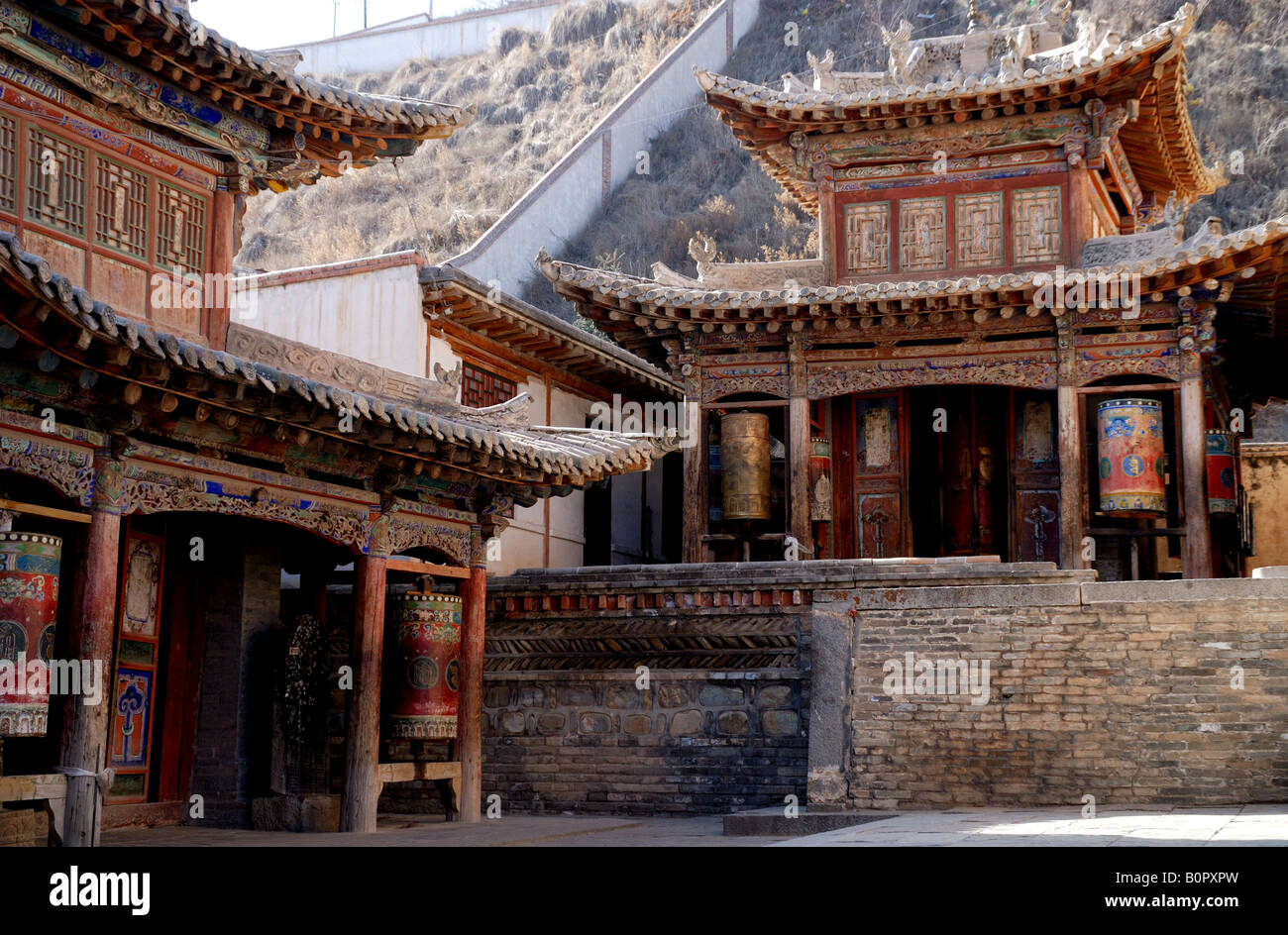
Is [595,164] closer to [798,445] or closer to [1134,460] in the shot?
[798,445]

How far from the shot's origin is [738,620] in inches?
523

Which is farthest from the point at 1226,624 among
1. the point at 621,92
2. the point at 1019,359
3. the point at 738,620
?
the point at 621,92

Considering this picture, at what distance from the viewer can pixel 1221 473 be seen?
1598 centimetres

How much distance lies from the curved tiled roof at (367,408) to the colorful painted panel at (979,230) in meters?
5.46

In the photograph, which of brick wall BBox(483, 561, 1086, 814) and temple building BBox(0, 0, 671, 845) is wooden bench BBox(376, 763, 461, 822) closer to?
temple building BBox(0, 0, 671, 845)

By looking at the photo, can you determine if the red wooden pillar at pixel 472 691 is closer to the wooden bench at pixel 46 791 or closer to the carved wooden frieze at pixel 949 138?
the wooden bench at pixel 46 791

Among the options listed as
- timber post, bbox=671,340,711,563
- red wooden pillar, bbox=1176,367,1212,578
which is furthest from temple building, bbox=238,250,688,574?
red wooden pillar, bbox=1176,367,1212,578

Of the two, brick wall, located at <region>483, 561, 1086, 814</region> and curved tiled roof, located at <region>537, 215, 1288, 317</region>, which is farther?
curved tiled roof, located at <region>537, 215, 1288, 317</region>

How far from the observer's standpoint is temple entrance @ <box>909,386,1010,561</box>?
59.0 feet

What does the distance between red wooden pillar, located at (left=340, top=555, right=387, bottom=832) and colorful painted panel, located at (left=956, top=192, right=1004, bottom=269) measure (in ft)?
28.2

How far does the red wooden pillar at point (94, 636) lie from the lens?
891 cm
